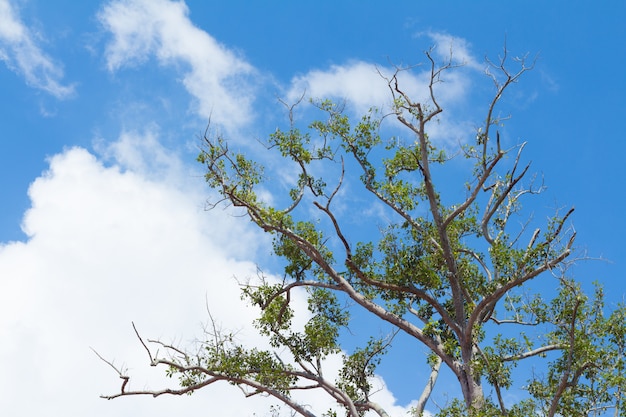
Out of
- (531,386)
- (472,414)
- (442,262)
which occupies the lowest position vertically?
(472,414)

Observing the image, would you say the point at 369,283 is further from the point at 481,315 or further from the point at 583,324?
the point at 583,324

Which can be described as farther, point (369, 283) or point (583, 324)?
point (369, 283)

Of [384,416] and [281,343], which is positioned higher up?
[281,343]

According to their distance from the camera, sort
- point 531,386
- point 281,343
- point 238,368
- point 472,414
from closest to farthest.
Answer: point 472,414, point 531,386, point 238,368, point 281,343

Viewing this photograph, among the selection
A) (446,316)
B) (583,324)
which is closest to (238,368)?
(446,316)

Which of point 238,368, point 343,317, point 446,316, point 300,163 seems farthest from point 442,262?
point 238,368

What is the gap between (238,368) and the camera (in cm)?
1377

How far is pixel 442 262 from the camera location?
14398 mm

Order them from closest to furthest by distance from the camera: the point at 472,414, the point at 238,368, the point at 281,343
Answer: the point at 472,414 < the point at 238,368 < the point at 281,343

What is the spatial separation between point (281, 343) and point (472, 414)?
15.5 ft

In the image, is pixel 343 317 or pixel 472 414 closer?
pixel 472 414

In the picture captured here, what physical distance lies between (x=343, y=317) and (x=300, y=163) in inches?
140

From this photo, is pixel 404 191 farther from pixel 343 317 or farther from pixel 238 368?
pixel 238 368

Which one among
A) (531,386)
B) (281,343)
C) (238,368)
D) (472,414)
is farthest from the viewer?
(281,343)
